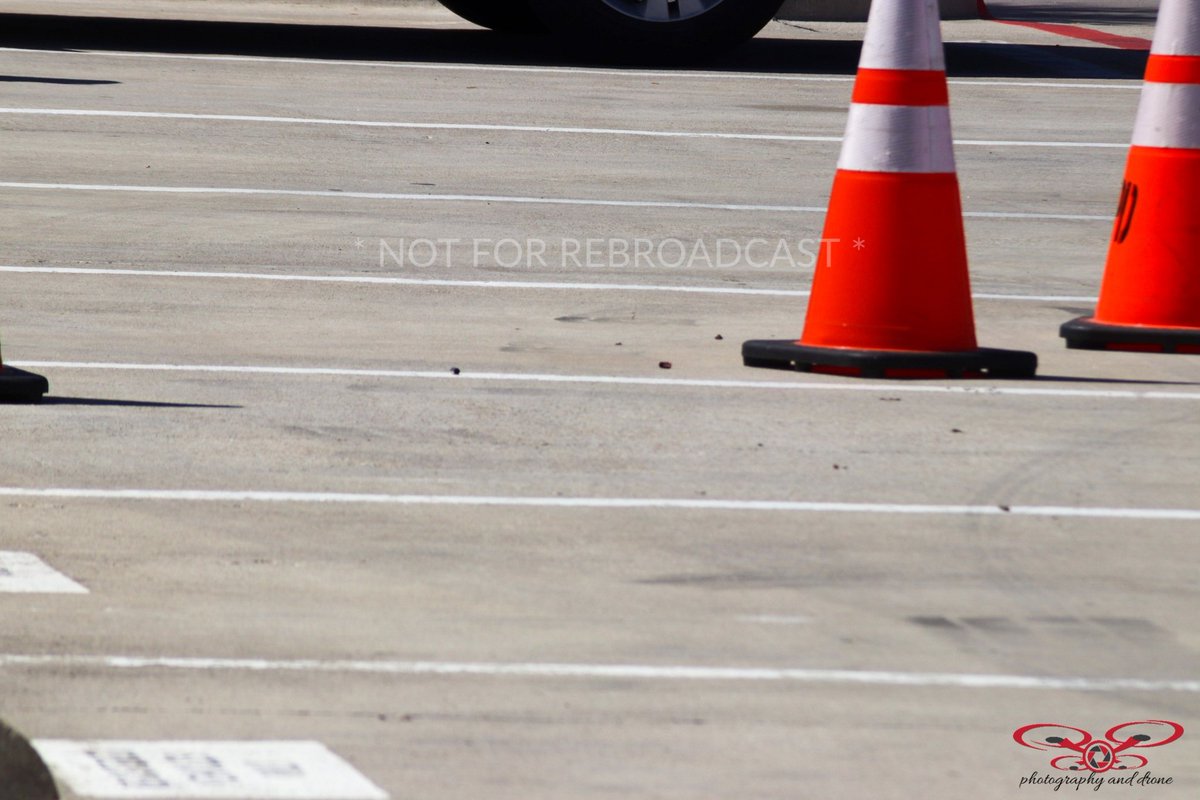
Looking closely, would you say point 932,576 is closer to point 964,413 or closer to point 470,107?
point 964,413

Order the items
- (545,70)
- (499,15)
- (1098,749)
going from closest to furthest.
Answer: (1098,749) → (545,70) → (499,15)

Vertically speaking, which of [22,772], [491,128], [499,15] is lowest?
[22,772]

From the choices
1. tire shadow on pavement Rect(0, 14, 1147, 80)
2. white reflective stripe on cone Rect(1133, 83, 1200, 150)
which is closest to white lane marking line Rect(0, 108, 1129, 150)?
tire shadow on pavement Rect(0, 14, 1147, 80)

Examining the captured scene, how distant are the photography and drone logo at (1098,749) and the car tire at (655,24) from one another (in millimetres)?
10671

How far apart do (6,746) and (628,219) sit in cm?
596

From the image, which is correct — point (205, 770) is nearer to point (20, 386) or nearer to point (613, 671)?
point (613, 671)

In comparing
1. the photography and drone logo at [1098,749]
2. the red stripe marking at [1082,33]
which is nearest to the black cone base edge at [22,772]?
the photography and drone logo at [1098,749]

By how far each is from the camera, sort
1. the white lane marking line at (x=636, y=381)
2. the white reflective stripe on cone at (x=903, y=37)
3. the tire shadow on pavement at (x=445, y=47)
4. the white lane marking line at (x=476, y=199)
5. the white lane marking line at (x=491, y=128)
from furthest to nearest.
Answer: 1. the tire shadow on pavement at (x=445, y=47)
2. the white lane marking line at (x=491, y=128)
3. the white lane marking line at (x=476, y=199)
4. the white reflective stripe on cone at (x=903, y=37)
5. the white lane marking line at (x=636, y=381)

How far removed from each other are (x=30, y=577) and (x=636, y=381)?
92.6 inches

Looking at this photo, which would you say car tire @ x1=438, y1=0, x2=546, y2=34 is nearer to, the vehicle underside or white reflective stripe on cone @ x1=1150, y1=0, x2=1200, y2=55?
the vehicle underside

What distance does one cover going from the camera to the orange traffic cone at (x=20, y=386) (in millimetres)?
5758

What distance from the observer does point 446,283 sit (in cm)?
774

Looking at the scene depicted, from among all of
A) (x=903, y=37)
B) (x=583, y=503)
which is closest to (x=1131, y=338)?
(x=903, y=37)

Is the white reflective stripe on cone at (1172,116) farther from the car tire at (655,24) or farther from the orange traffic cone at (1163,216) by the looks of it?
the car tire at (655,24)
